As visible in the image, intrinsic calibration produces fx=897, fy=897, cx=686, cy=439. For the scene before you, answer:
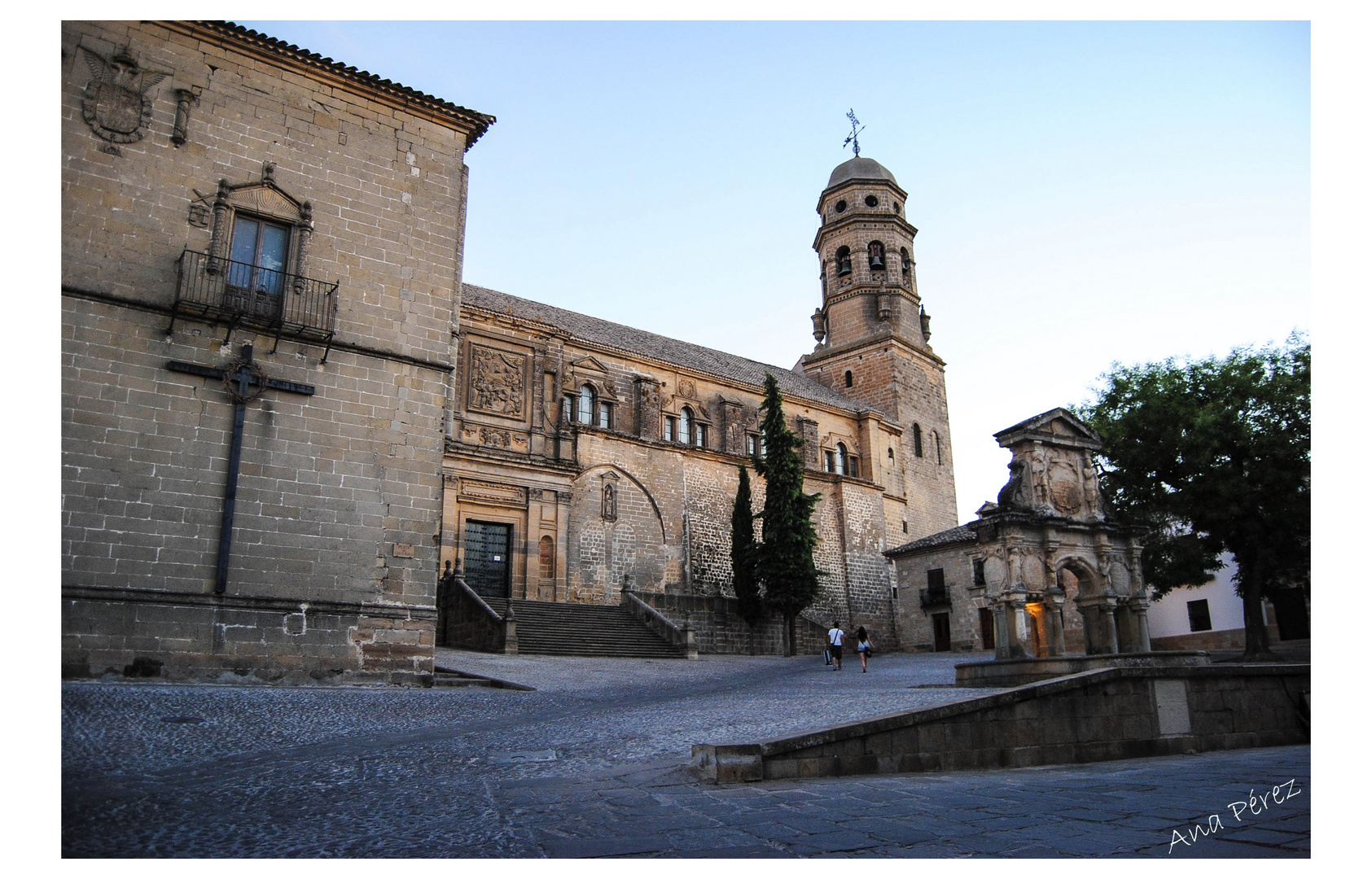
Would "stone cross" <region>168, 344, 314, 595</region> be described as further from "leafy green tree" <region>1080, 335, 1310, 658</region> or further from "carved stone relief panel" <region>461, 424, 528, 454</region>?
"leafy green tree" <region>1080, 335, 1310, 658</region>

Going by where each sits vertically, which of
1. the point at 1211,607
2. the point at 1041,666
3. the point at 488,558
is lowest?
the point at 1211,607

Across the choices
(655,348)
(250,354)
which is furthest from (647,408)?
(250,354)

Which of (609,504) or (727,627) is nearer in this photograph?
(727,627)

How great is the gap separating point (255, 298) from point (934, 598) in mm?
25744

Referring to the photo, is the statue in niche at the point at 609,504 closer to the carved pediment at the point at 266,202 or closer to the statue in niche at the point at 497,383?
the statue in niche at the point at 497,383

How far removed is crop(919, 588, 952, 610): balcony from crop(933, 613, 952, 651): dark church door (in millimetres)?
458

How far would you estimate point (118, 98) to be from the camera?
12.9 m

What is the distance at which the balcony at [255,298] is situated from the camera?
12.9 metres

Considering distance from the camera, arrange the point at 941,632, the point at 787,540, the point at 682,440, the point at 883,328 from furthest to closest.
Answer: the point at 883,328 < the point at 682,440 < the point at 941,632 < the point at 787,540

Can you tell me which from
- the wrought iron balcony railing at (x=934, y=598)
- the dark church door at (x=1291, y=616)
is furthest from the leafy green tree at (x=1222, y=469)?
the wrought iron balcony railing at (x=934, y=598)

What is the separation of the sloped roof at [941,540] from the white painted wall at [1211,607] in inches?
243

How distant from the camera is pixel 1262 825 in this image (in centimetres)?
457

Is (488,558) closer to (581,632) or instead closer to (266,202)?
(581,632)

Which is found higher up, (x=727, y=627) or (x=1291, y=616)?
(x=1291, y=616)
